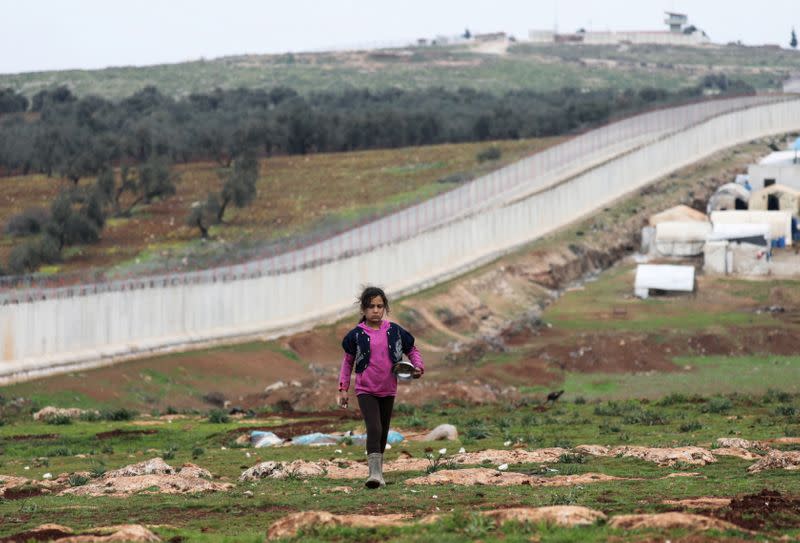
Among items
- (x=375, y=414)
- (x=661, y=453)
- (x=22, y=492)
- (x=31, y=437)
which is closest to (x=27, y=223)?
(x=31, y=437)

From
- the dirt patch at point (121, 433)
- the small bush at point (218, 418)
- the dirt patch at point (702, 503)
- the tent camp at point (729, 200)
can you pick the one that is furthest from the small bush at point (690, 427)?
the tent camp at point (729, 200)

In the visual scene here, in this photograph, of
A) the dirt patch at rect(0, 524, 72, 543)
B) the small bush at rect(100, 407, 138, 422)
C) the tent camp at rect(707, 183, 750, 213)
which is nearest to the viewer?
the dirt patch at rect(0, 524, 72, 543)

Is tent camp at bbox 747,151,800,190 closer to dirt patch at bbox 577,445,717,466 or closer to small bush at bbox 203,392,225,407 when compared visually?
small bush at bbox 203,392,225,407

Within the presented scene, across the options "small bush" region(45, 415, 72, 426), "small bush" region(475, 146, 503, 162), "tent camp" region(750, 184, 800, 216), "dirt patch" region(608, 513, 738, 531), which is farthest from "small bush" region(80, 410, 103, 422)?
"small bush" region(475, 146, 503, 162)

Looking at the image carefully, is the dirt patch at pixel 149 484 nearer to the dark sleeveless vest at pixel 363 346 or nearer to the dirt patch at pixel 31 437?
the dark sleeveless vest at pixel 363 346

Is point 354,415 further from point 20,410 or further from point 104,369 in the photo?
point 104,369

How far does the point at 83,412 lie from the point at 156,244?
43143mm

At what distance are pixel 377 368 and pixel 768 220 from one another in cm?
5949

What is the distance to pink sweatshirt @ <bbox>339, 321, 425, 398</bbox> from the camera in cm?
1692

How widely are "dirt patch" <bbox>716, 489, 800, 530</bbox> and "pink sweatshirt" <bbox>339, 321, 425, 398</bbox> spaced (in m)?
3.93

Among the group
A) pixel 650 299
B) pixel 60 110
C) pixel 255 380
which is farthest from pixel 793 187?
pixel 60 110

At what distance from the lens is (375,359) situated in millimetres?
16922

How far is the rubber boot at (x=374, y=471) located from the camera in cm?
1750

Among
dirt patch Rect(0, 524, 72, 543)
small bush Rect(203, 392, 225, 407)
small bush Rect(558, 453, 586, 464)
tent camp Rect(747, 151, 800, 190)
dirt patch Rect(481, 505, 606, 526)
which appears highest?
dirt patch Rect(481, 505, 606, 526)
